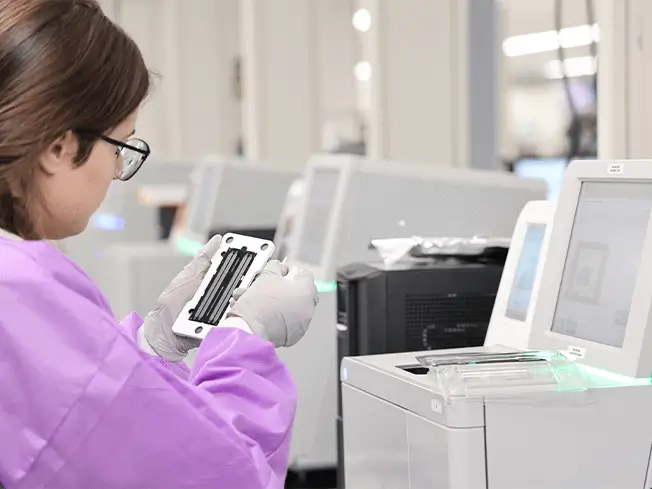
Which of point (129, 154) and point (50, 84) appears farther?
point (129, 154)

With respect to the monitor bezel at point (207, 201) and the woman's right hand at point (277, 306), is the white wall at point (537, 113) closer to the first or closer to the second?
the monitor bezel at point (207, 201)

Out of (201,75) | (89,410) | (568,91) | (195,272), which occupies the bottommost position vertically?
(89,410)

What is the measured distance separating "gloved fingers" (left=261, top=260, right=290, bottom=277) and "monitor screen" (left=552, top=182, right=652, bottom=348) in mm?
514

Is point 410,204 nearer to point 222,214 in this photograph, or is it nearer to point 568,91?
point 568,91

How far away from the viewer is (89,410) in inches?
45.4

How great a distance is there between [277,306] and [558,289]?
23.7 inches

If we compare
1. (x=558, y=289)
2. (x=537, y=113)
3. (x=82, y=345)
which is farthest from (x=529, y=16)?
(x=82, y=345)

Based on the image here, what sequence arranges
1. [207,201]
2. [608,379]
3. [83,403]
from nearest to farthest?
[83,403] → [608,379] → [207,201]

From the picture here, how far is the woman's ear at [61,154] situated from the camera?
1.23 m

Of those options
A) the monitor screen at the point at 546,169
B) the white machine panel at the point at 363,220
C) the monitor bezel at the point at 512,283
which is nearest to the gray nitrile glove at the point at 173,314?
the monitor bezel at the point at 512,283

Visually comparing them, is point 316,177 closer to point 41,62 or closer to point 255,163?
point 255,163

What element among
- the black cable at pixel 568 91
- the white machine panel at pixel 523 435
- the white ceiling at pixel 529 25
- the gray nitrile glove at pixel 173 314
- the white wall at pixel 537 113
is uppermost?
the white ceiling at pixel 529 25

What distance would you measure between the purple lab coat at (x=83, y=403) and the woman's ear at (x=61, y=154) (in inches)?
3.9

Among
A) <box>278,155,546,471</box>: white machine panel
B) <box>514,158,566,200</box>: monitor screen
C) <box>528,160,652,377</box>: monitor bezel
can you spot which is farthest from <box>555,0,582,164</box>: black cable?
<box>528,160,652,377</box>: monitor bezel
